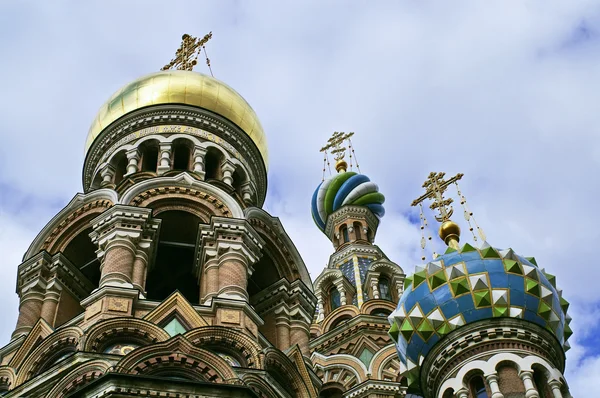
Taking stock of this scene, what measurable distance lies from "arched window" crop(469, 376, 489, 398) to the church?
0.02m

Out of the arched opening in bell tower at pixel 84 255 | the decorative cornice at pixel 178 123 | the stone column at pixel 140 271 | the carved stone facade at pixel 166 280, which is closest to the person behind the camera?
the carved stone facade at pixel 166 280

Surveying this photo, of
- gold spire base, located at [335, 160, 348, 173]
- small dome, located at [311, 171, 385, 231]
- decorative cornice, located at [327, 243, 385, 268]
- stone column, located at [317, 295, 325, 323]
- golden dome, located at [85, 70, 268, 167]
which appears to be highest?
gold spire base, located at [335, 160, 348, 173]

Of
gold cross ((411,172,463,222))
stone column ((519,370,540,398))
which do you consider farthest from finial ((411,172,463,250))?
stone column ((519,370,540,398))

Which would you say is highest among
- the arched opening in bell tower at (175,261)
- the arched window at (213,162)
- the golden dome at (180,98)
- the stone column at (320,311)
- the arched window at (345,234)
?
the arched window at (345,234)

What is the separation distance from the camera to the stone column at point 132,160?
651 inches

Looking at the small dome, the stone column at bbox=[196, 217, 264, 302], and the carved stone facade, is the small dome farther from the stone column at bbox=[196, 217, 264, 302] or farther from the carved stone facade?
the stone column at bbox=[196, 217, 264, 302]

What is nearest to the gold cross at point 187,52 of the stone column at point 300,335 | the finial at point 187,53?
the finial at point 187,53

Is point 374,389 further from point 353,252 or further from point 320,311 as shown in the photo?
point 353,252

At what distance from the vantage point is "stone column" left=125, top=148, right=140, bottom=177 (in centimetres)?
1655

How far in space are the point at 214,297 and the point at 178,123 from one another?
16.4 ft

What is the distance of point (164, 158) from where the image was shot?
54.6ft

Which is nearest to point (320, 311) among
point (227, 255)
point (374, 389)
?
point (374, 389)

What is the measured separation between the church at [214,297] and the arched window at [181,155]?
22 millimetres

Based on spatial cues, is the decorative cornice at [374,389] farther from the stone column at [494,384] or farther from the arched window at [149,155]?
the stone column at [494,384]
